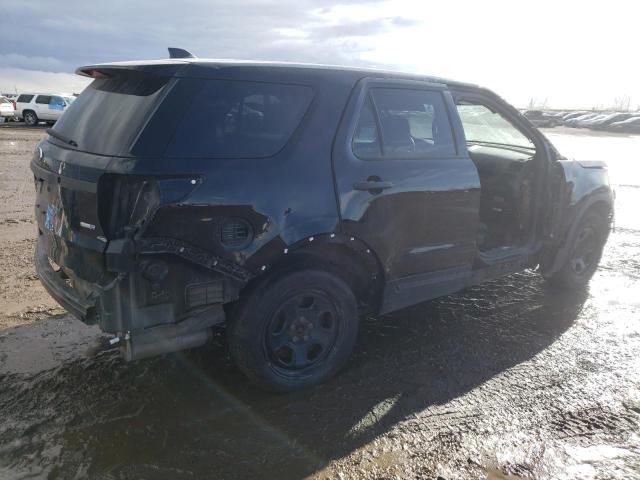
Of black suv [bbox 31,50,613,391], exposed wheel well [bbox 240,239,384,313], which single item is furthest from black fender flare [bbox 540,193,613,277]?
exposed wheel well [bbox 240,239,384,313]

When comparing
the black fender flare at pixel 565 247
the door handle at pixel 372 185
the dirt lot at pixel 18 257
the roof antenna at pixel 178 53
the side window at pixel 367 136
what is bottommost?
the dirt lot at pixel 18 257

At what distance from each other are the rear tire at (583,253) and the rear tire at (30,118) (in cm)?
2933

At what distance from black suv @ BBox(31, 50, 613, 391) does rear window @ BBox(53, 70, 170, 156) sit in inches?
0.4

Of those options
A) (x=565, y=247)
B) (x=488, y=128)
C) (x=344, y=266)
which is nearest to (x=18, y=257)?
(x=344, y=266)

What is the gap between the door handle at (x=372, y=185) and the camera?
3.28 metres

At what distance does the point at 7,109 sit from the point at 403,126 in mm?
29866

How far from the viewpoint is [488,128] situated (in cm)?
506

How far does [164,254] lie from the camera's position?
2668 mm

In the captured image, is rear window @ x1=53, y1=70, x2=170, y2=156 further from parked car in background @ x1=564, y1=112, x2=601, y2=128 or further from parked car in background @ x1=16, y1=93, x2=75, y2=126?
parked car in background @ x1=564, y1=112, x2=601, y2=128

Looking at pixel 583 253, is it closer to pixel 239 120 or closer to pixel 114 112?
pixel 239 120

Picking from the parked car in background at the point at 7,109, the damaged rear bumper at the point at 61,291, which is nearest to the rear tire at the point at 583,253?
the damaged rear bumper at the point at 61,291

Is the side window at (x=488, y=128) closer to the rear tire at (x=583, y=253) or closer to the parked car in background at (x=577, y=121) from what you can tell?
the rear tire at (x=583, y=253)

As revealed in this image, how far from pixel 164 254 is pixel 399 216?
62.8 inches

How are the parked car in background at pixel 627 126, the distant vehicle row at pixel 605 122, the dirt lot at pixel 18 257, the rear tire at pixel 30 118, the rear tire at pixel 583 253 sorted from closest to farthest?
the dirt lot at pixel 18 257 < the rear tire at pixel 583 253 < the rear tire at pixel 30 118 < the parked car in background at pixel 627 126 < the distant vehicle row at pixel 605 122
